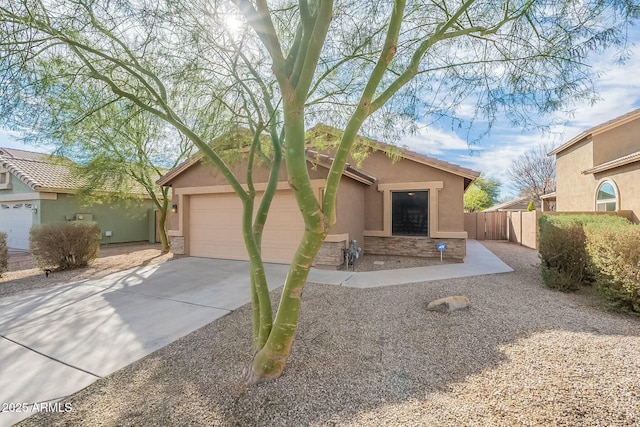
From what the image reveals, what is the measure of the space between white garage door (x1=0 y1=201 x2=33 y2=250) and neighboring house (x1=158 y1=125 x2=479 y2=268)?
28.7ft

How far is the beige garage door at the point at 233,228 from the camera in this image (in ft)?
30.0

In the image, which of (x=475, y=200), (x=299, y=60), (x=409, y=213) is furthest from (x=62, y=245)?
(x=475, y=200)

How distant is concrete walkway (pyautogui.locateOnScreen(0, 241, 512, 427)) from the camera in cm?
318

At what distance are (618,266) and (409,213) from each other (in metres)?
6.06

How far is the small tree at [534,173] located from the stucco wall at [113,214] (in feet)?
114

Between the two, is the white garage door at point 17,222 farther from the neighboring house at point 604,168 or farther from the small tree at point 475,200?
the small tree at point 475,200

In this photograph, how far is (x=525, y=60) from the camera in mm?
4395

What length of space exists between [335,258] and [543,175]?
31061 millimetres

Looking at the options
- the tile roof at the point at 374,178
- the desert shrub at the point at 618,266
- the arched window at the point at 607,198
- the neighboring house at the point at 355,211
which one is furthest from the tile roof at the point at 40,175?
the arched window at the point at 607,198

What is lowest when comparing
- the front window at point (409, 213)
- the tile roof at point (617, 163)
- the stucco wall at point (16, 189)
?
the front window at point (409, 213)

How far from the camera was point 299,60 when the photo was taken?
2.72 meters

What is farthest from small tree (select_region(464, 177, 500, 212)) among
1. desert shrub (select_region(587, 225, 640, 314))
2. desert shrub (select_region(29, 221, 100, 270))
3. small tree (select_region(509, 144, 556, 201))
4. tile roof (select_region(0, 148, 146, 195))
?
desert shrub (select_region(29, 221, 100, 270))

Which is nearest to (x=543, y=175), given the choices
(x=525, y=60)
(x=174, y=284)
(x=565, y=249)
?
(x=565, y=249)

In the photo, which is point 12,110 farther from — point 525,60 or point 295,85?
point 525,60
